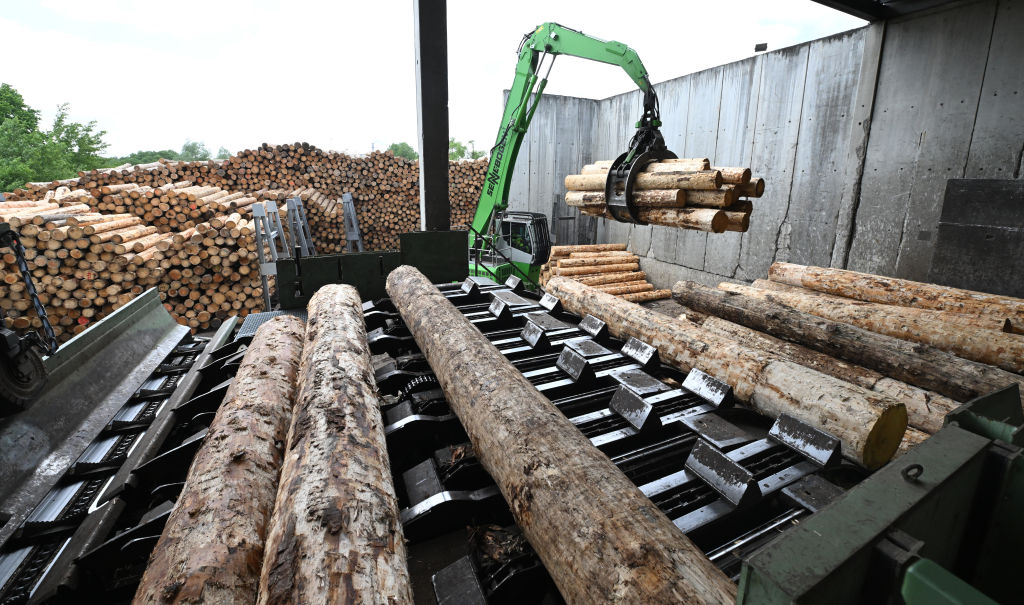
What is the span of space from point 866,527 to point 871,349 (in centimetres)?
316

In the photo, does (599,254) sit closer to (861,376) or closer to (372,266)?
(372,266)

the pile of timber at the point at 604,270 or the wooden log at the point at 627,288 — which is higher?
the pile of timber at the point at 604,270

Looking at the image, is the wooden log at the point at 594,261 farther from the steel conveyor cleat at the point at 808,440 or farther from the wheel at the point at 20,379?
the wheel at the point at 20,379

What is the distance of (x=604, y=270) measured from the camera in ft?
33.4

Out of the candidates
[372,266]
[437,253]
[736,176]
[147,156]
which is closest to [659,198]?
[736,176]

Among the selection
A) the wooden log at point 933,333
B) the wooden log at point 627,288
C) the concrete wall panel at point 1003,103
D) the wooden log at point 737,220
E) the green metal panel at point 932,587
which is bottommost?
the wooden log at point 627,288

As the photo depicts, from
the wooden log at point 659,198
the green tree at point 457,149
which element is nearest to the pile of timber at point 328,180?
the wooden log at point 659,198

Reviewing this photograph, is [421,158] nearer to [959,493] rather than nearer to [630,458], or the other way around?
[630,458]

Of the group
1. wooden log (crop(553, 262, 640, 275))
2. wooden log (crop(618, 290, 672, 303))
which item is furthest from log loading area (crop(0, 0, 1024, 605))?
wooden log (crop(553, 262, 640, 275))

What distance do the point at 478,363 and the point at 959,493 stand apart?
2024mm

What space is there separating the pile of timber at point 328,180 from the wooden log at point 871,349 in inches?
397

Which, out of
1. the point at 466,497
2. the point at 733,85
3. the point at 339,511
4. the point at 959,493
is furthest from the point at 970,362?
the point at 733,85

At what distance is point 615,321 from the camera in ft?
13.7

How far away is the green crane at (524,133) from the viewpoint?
444 centimetres
